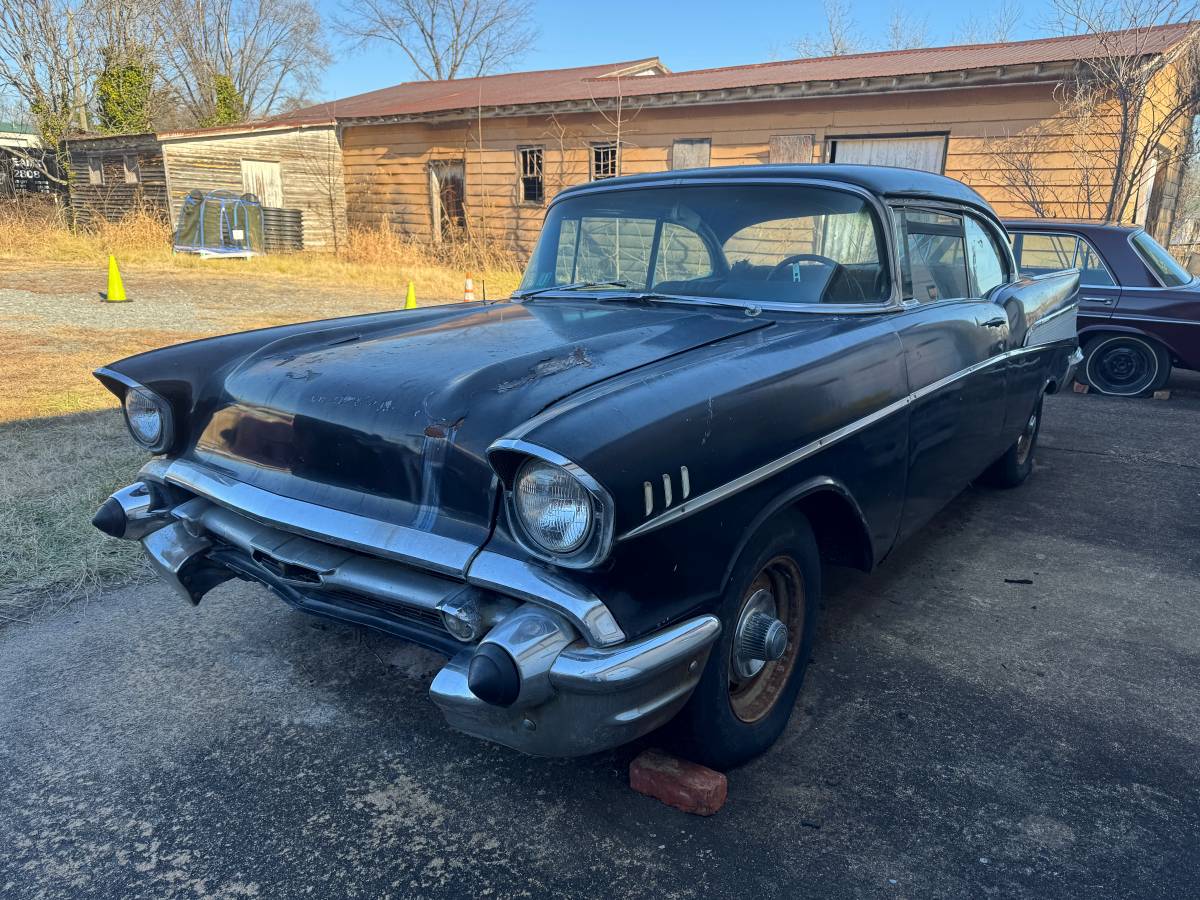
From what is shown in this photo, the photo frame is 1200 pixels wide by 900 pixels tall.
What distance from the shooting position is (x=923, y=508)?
3.05 m

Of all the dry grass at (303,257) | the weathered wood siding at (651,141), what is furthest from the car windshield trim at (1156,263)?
the dry grass at (303,257)

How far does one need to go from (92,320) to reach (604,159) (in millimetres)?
9559

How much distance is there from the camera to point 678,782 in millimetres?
2127

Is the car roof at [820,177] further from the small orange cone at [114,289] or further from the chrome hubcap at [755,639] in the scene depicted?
the small orange cone at [114,289]

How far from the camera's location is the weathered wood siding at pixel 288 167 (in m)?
18.6

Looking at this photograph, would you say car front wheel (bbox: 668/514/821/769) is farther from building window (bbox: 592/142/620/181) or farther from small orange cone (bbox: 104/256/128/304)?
building window (bbox: 592/142/620/181)

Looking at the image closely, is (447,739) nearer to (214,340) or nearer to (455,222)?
(214,340)

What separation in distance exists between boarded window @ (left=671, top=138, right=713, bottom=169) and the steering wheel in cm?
1186

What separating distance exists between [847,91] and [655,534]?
1238 centimetres

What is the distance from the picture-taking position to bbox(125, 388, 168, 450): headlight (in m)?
2.55

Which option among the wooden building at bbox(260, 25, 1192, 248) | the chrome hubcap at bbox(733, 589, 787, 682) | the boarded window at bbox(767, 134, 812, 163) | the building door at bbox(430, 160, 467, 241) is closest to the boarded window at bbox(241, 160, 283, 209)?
the wooden building at bbox(260, 25, 1192, 248)

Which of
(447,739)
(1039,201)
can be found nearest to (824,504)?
(447,739)

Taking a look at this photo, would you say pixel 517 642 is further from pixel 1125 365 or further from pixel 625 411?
pixel 1125 365

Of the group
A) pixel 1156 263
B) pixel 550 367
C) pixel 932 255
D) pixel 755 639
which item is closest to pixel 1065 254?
pixel 1156 263
